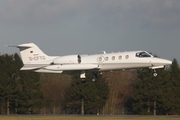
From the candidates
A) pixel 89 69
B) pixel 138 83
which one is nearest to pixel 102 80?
pixel 138 83

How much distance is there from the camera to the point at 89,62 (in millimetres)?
52781

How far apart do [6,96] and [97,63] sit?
105ft

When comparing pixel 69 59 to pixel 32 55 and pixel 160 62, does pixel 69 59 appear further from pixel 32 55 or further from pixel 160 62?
pixel 160 62

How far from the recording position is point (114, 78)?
100375 mm

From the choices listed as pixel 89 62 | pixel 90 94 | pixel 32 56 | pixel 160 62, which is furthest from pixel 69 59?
pixel 90 94

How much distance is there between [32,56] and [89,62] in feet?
24.1

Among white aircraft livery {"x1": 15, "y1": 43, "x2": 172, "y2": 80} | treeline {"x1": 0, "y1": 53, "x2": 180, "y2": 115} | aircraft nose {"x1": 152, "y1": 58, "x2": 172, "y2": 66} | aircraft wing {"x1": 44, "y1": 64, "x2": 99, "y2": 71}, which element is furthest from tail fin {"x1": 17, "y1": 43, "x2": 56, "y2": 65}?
treeline {"x1": 0, "y1": 53, "x2": 180, "y2": 115}


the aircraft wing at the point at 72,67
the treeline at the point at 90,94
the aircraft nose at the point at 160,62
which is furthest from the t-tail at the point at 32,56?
the treeline at the point at 90,94

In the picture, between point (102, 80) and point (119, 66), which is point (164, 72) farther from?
point (119, 66)

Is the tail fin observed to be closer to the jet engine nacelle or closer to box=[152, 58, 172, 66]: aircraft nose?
the jet engine nacelle

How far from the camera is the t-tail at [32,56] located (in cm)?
5606

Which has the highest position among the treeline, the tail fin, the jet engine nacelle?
the tail fin

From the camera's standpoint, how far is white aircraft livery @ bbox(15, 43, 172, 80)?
5128cm

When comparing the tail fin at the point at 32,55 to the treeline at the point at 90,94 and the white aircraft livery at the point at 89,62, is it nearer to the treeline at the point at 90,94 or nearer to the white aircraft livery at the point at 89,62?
the white aircraft livery at the point at 89,62
